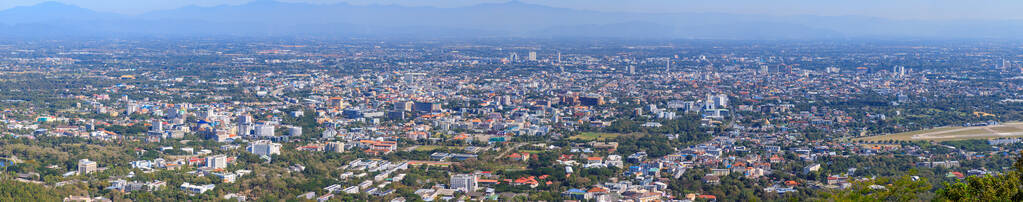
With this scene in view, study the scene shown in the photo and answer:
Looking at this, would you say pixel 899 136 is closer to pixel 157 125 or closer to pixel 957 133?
pixel 957 133

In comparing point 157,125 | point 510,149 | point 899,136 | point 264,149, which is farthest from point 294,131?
point 899,136

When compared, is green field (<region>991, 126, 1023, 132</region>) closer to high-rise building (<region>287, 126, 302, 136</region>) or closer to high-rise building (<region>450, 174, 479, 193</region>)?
high-rise building (<region>450, 174, 479, 193</region>)

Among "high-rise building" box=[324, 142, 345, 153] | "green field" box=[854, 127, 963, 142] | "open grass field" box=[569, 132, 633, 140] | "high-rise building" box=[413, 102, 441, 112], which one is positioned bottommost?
"open grass field" box=[569, 132, 633, 140]

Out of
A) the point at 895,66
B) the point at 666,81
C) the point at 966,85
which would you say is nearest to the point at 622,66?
the point at 666,81

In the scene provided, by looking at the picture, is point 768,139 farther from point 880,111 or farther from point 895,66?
point 895,66

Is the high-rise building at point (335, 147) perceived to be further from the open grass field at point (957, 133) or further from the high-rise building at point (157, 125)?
the open grass field at point (957, 133)

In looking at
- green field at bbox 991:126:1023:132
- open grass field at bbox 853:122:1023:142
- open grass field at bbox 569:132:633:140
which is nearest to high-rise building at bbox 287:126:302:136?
open grass field at bbox 569:132:633:140
